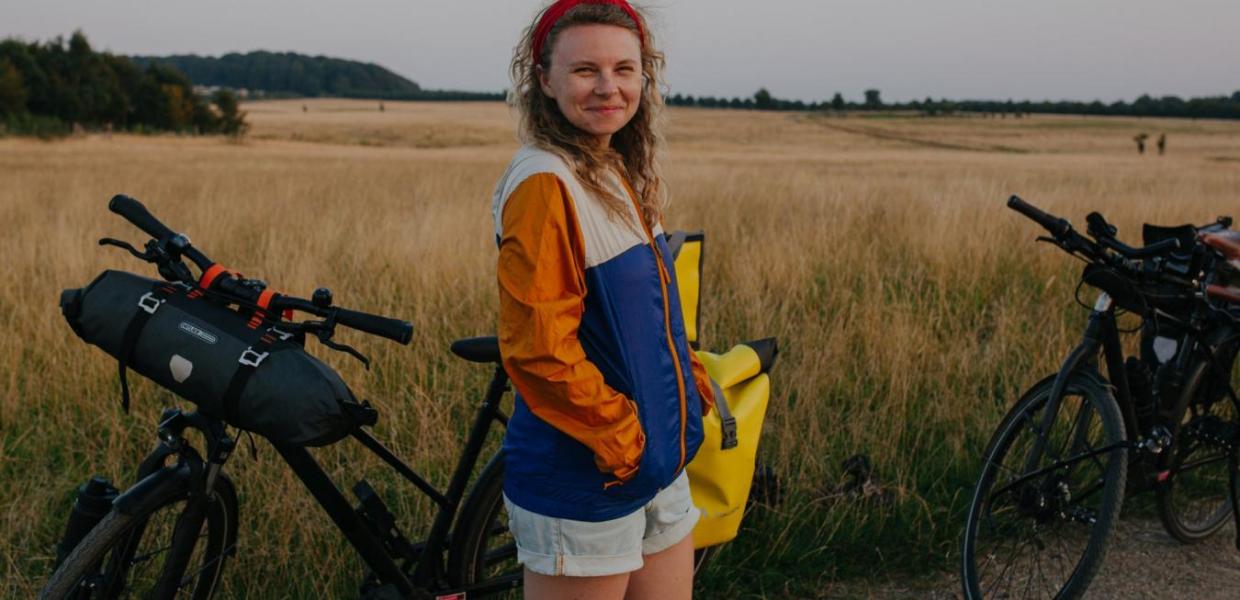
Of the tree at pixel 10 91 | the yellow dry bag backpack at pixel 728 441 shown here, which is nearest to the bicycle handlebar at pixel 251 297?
the yellow dry bag backpack at pixel 728 441

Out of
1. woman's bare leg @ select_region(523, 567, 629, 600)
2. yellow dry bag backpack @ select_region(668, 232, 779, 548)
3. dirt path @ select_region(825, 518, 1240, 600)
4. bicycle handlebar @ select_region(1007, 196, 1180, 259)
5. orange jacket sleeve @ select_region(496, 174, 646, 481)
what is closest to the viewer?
orange jacket sleeve @ select_region(496, 174, 646, 481)

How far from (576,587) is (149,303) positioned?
105 cm

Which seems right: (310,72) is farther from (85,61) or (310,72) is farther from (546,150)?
(546,150)

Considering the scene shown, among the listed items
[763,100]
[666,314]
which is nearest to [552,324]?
[666,314]

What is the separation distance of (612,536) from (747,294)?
425 cm

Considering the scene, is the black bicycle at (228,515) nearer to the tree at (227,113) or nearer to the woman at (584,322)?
the woman at (584,322)

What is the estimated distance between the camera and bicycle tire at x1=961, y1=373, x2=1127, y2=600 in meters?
2.81

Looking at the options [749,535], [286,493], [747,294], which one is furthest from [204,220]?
[749,535]

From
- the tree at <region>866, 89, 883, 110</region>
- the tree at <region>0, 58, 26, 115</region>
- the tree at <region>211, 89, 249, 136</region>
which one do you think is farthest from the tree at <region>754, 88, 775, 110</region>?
the tree at <region>0, 58, 26, 115</region>

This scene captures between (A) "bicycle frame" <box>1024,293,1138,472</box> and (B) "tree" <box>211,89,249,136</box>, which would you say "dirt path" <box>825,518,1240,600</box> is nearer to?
(A) "bicycle frame" <box>1024,293,1138,472</box>

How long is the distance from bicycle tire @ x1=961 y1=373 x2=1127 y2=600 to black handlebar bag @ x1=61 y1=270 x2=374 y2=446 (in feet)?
7.21

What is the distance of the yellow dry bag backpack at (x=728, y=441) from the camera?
225 centimetres

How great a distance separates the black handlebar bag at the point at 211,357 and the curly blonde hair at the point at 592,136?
0.69 meters

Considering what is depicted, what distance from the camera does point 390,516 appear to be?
242 cm
